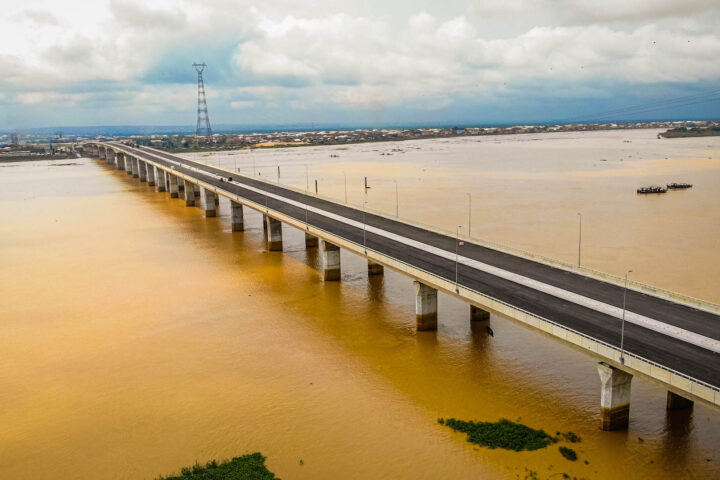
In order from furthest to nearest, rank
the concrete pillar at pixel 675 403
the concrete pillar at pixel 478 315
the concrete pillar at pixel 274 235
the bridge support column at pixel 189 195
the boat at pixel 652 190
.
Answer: the bridge support column at pixel 189 195, the boat at pixel 652 190, the concrete pillar at pixel 274 235, the concrete pillar at pixel 478 315, the concrete pillar at pixel 675 403

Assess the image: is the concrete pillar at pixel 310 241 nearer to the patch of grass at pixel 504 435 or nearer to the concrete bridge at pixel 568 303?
the concrete bridge at pixel 568 303

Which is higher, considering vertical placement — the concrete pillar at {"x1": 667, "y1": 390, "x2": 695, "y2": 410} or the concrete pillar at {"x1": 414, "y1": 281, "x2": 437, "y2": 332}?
the concrete pillar at {"x1": 414, "y1": 281, "x2": 437, "y2": 332}

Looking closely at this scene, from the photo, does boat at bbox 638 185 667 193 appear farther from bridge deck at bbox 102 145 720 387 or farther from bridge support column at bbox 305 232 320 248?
bridge support column at bbox 305 232 320 248

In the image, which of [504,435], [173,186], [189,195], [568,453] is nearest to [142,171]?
[173,186]

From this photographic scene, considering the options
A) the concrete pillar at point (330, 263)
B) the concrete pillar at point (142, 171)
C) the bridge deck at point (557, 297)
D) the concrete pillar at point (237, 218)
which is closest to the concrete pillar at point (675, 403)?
the bridge deck at point (557, 297)

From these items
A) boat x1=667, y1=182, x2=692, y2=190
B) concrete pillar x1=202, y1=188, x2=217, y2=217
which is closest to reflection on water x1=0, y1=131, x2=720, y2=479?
concrete pillar x1=202, y1=188, x2=217, y2=217

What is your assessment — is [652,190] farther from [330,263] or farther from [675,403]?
[675,403]

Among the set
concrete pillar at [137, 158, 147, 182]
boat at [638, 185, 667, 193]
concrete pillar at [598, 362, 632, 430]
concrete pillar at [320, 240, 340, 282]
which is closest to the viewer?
concrete pillar at [598, 362, 632, 430]
